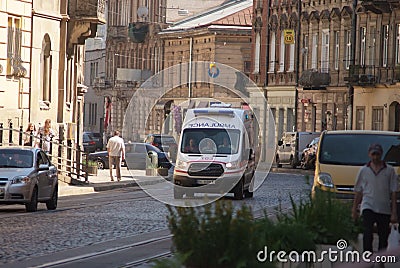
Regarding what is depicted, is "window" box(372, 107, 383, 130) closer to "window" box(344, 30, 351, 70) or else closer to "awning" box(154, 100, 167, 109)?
"window" box(344, 30, 351, 70)

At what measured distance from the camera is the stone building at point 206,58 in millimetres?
87750

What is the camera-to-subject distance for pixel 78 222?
24578mm

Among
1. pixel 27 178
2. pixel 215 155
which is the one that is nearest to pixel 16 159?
pixel 27 178

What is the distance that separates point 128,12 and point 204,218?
91017mm

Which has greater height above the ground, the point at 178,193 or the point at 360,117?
the point at 360,117

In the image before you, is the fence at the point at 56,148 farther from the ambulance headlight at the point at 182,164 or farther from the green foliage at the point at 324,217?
the green foliage at the point at 324,217

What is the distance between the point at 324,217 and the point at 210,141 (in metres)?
20.5

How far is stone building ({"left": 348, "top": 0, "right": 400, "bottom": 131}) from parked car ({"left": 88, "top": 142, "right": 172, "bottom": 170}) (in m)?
10.9

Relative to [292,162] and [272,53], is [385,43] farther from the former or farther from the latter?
[272,53]

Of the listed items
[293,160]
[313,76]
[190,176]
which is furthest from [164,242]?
[313,76]

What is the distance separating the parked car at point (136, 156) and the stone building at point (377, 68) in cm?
1086

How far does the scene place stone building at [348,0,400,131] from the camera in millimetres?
60125

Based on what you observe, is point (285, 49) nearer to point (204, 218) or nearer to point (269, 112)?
point (269, 112)

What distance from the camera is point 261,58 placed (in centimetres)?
7962
